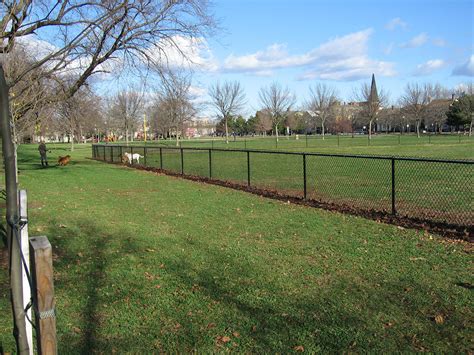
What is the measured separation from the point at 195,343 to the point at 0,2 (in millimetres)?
12271

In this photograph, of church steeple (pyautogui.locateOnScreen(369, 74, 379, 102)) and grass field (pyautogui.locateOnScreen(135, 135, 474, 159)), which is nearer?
grass field (pyautogui.locateOnScreen(135, 135, 474, 159))

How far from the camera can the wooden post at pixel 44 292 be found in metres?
2.07

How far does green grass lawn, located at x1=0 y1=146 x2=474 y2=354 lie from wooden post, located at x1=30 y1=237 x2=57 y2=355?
138 centimetres

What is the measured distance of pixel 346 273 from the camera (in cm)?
512

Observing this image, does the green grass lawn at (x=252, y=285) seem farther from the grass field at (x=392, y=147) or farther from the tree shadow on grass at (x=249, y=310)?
the grass field at (x=392, y=147)

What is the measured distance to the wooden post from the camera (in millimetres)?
2070

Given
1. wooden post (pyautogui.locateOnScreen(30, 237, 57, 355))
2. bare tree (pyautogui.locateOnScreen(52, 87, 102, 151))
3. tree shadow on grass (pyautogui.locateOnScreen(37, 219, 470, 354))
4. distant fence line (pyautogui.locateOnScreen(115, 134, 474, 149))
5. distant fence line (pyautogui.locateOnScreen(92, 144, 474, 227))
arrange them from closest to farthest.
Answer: wooden post (pyautogui.locateOnScreen(30, 237, 57, 355)) < tree shadow on grass (pyautogui.locateOnScreen(37, 219, 470, 354)) < distant fence line (pyautogui.locateOnScreen(92, 144, 474, 227)) < bare tree (pyautogui.locateOnScreen(52, 87, 102, 151)) < distant fence line (pyautogui.locateOnScreen(115, 134, 474, 149))

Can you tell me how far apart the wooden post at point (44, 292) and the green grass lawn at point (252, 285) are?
1385mm

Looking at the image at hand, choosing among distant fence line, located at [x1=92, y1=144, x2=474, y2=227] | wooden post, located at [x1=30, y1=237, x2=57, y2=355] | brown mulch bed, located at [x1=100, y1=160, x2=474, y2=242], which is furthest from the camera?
distant fence line, located at [x1=92, y1=144, x2=474, y2=227]

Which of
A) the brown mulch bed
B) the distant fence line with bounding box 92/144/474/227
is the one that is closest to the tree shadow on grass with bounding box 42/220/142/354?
the brown mulch bed

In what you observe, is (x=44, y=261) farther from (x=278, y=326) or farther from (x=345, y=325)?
(x=345, y=325)

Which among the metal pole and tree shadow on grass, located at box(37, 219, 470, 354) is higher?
the metal pole

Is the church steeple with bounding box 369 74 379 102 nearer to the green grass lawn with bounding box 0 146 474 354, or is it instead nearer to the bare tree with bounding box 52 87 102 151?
the bare tree with bounding box 52 87 102 151

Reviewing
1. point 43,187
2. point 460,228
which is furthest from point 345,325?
point 43,187
